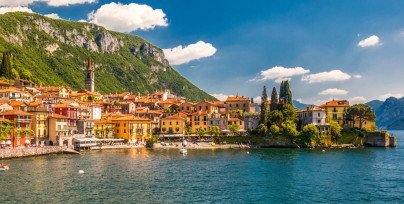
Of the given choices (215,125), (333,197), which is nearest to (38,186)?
(333,197)

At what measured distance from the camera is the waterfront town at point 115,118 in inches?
3418

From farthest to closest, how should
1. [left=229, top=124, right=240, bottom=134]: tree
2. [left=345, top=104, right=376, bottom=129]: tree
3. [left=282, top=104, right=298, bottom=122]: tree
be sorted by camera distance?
1. [left=229, top=124, right=240, bottom=134]: tree
2. [left=282, top=104, right=298, bottom=122]: tree
3. [left=345, top=104, right=376, bottom=129]: tree

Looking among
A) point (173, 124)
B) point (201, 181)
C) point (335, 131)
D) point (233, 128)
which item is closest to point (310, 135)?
point (335, 131)

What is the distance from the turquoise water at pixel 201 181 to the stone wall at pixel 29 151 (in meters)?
4.67

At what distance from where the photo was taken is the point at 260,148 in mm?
103062

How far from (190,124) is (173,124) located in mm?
6396

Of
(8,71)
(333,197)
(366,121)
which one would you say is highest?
(8,71)

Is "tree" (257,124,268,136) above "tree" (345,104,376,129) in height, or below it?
below

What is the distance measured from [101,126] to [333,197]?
253 feet

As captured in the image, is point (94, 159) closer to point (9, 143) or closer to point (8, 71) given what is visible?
point (9, 143)

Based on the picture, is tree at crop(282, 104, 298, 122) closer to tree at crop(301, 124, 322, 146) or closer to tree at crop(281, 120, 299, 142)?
tree at crop(281, 120, 299, 142)

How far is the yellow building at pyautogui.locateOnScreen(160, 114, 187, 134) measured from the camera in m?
119

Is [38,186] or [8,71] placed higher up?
[8,71]

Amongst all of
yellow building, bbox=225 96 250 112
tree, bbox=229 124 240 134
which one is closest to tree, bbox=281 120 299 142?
tree, bbox=229 124 240 134
